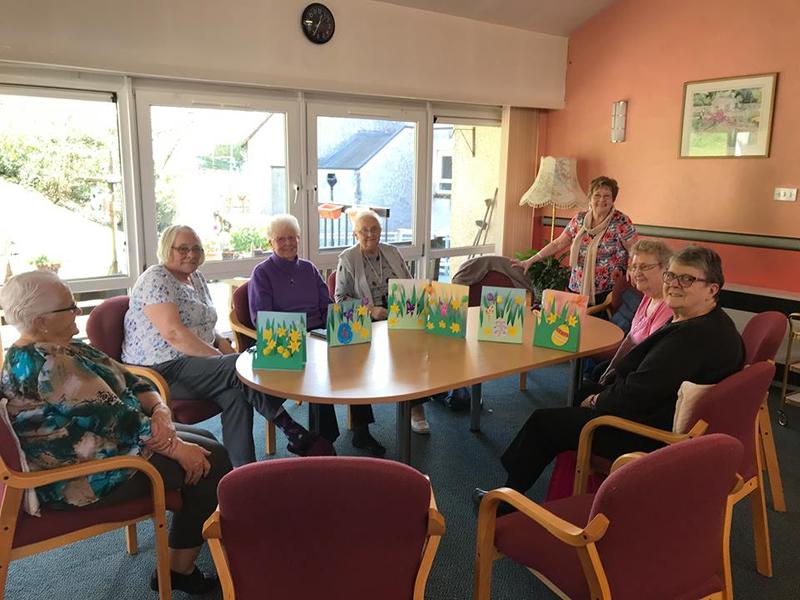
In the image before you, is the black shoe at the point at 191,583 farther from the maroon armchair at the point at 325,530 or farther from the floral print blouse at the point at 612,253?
the floral print blouse at the point at 612,253

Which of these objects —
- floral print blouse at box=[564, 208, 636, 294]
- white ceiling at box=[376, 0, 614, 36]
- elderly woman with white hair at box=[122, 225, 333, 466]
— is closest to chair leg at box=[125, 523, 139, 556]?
elderly woman with white hair at box=[122, 225, 333, 466]

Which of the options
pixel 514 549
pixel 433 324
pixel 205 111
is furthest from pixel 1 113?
pixel 514 549

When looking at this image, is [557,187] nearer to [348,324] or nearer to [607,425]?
[348,324]

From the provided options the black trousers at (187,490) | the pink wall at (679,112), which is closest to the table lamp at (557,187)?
the pink wall at (679,112)

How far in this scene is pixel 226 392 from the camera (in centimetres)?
267

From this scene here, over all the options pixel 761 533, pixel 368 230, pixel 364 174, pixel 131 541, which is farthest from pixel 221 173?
pixel 761 533

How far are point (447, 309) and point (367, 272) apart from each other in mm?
870

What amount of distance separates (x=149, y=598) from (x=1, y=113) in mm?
2743

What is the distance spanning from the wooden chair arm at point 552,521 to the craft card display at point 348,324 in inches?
41.8

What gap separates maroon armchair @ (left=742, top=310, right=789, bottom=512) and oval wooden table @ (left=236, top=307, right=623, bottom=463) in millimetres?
533

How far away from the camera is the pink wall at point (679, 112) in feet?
13.8

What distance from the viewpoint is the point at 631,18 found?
5.03 meters

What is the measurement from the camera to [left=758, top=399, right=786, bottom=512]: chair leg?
8.30 ft

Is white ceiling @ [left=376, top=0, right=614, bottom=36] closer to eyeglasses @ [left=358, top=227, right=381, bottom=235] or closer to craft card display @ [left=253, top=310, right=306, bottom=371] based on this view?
eyeglasses @ [left=358, top=227, right=381, bottom=235]
